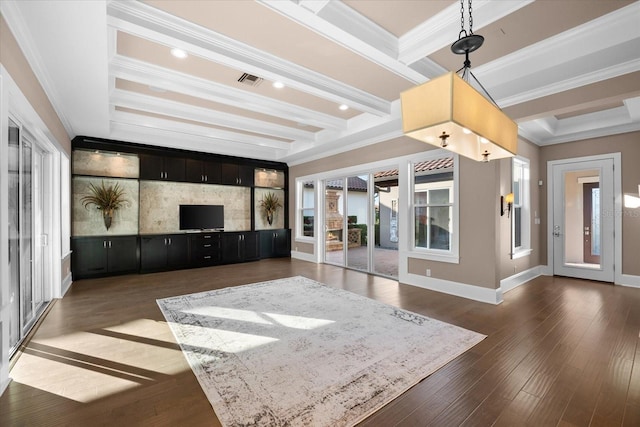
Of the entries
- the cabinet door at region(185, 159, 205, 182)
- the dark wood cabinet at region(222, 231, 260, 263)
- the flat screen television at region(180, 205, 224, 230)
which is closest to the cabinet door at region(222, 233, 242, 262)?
the dark wood cabinet at region(222, 231, 260, 263)

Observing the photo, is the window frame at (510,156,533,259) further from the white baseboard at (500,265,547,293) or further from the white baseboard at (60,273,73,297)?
the white baseboard at (60,273,73,297)

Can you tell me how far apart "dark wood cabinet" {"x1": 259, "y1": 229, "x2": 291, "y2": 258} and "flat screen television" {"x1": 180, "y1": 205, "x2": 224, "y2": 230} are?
1.21 meters

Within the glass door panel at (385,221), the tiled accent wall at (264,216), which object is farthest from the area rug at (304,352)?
the tiled accent wall at (264,216)

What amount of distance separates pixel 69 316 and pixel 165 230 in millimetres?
3293

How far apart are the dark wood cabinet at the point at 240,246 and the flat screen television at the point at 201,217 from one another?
406 mm

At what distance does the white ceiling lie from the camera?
2.57m

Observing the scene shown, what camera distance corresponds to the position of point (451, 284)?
15.9 feet

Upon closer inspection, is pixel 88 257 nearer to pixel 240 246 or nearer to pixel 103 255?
pixel 103 255

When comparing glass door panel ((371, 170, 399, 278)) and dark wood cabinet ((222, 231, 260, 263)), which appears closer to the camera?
glass door panel ((371, 170, 399, 278))

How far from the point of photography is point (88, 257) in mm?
5781

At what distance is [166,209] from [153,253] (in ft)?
3.47

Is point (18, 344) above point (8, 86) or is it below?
below

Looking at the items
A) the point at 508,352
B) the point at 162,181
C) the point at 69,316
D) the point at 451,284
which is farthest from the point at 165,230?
the point at 508,352

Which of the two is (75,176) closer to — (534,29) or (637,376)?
(534,29)
